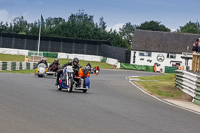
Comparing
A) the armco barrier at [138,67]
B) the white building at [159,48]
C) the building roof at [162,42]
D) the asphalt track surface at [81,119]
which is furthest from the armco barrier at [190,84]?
the building roof at [162,42]

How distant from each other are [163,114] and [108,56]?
59.9m

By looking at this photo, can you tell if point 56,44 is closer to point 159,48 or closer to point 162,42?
point 159,48

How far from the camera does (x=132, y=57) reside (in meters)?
71.6

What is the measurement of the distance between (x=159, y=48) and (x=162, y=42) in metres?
1.60

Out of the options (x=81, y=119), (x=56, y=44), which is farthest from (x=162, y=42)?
(x=81, y=119)

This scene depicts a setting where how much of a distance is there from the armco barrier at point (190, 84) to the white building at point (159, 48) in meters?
50.5

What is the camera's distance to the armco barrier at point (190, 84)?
52.7 feet

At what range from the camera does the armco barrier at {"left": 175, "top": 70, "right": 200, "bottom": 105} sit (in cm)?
1607

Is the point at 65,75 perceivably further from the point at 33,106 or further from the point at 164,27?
the point at 164,27

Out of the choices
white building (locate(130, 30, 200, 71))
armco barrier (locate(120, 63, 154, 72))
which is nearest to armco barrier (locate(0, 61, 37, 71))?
armco barrier (locate(120, 63, 154, 72))

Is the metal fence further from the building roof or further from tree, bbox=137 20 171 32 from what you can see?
tree, bbox=137 20 171 32

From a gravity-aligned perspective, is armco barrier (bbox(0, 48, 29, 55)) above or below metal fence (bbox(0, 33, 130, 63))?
below

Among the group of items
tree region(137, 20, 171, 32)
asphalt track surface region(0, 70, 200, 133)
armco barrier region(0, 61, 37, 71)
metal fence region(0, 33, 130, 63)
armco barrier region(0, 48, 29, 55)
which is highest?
tree region(137, 20, 171, 32)

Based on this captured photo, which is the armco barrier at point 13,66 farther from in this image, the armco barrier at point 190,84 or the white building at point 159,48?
the white building at point 159,48
